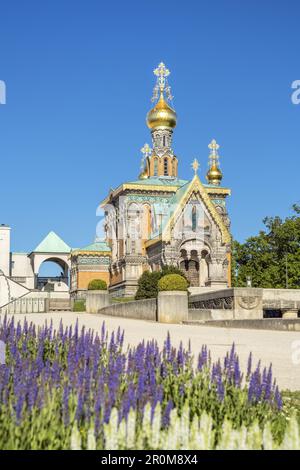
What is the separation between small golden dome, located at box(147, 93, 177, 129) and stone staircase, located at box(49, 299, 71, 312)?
1525 inches

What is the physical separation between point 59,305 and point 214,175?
48.4 m

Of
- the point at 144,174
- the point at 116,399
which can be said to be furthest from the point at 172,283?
the point at 144,174

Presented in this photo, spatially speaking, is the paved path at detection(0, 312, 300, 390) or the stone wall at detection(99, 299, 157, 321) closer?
the paved path at detection(0, 312, 300, 390)

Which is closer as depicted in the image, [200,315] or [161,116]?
[200,315]

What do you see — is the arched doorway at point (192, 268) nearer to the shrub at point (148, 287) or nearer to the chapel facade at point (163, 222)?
the chapel facade at point (163, 222)

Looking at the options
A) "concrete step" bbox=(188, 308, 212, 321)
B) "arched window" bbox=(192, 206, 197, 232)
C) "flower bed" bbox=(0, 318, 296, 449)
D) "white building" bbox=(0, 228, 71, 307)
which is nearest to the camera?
"flower bed" bbox=(0, 318, 296, 449)

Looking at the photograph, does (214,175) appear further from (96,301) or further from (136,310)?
(136,310)

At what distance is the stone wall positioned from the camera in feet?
87.7

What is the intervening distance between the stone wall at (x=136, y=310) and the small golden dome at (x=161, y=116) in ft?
142

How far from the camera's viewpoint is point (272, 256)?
6253cm

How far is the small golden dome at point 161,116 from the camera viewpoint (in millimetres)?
74125

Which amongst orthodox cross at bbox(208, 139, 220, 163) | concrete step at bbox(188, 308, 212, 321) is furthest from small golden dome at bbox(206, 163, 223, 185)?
concrete step at bbox(188, 308, 212, 321)

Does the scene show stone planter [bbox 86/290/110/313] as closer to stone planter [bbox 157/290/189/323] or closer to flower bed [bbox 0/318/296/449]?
stone planter [bbox 157/290/189/323]

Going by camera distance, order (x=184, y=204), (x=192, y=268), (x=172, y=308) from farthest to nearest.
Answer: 1. (x=192, y=268)
2. (x=184, y=204)
3. (x=172, y=308)
